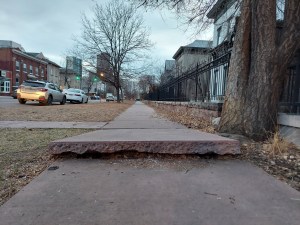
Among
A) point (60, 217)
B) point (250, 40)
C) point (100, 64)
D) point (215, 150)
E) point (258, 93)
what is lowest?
point (60, 217)

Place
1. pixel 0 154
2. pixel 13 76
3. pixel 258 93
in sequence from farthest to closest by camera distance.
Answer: pixel 13 76 → pixel 258 93 → pixel 0 154

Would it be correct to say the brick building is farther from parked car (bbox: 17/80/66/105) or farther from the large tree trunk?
the large tree trunk

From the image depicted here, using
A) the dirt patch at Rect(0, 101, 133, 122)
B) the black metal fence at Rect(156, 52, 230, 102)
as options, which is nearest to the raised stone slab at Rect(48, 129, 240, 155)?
the black metal fence at Rect(156, 52, 230, 102)

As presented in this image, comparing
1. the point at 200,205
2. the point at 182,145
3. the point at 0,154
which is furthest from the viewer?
the point at 0,154

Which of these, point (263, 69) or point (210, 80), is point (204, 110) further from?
point (263, 69)

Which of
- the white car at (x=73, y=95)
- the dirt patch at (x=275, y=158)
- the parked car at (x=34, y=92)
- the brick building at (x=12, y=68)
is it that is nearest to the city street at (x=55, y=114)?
the parked car at (x=34, y=92)

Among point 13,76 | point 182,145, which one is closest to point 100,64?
point 13,76

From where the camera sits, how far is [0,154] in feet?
12.4

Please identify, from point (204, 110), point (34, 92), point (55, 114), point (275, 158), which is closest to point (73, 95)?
point (34, 92)

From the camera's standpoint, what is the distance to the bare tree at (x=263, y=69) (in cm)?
455

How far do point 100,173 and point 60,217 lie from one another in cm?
99

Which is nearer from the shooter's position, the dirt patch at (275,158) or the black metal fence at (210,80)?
the dirt patch at (275,158)

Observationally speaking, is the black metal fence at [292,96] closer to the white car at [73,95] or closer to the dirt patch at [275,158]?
the dirt patch at [275,158]

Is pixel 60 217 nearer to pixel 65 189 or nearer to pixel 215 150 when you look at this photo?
pixel 65 189
